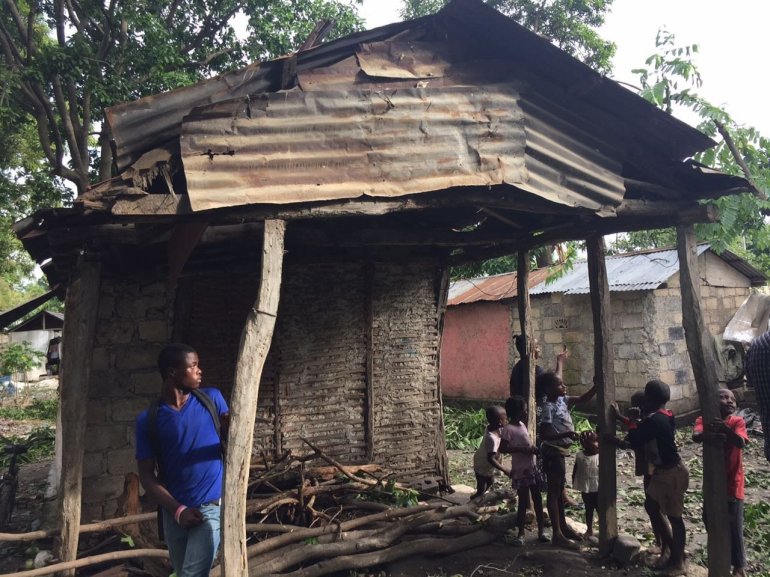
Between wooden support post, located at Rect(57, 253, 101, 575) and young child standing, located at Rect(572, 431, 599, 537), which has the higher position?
wooden support post, located at Rect(57, 253, 101, 575)

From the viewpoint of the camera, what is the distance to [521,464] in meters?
5.26

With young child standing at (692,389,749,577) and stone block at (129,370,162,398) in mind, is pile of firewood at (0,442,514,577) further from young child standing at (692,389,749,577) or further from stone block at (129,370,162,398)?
young child standing at (692,389,749,577)

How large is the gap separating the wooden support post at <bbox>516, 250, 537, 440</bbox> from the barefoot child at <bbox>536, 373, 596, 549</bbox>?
704 millimetres

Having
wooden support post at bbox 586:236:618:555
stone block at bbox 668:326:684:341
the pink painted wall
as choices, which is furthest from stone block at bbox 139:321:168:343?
stone block at bbox 668:326:684:341

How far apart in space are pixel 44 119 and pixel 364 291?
9.08 m

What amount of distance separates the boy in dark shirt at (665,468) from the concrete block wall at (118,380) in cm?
455

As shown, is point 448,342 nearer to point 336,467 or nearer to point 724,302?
point 724,302

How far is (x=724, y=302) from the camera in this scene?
41.7ft

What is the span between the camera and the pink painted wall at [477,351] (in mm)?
14086

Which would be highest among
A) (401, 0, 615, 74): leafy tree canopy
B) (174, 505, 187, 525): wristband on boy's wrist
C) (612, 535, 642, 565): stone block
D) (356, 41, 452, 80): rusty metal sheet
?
(401, 0, 615, 74): leafy tree canopy

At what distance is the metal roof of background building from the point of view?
→ 450 inches

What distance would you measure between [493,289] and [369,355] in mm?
8717

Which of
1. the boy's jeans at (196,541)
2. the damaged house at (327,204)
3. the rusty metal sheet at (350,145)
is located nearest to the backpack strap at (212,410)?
the damaged house at (327,204)

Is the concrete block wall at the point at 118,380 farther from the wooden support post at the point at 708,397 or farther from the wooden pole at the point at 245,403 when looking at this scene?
the wooden support post at the point at 708,397
